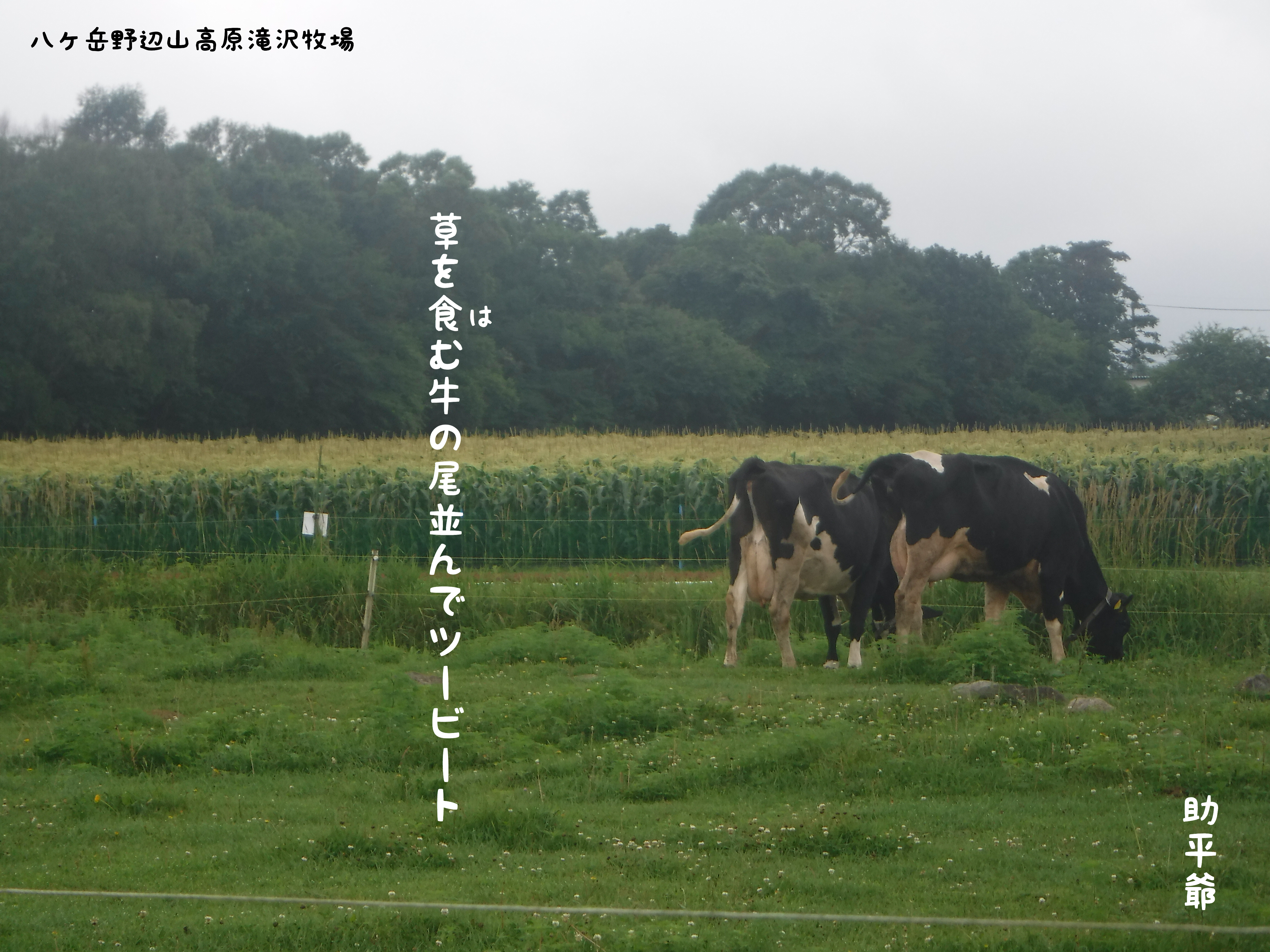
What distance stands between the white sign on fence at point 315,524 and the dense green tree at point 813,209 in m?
74.3

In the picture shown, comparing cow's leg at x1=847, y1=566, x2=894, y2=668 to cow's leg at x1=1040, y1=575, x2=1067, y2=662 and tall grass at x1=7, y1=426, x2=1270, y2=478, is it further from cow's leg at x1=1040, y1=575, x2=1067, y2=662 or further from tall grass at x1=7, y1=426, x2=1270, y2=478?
tall grass at x1=7, y1=426, x2=1270, y2=478

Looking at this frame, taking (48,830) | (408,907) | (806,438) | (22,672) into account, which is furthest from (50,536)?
(806,438)

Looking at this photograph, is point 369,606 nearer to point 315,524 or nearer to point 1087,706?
point 315,524

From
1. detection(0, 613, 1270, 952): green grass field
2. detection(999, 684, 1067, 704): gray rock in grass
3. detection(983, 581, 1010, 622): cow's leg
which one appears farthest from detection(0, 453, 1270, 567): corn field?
detection(999, 684, 1067, 704): gray rock in grass

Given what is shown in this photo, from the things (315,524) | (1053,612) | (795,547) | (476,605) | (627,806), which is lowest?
(627,806)

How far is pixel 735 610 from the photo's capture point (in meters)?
11.9

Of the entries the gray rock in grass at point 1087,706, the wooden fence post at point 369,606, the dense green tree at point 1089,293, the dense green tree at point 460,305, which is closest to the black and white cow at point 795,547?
the gray rock in grass at point 1087,706

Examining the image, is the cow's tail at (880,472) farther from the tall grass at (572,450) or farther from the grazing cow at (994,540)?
the tall grass at (572,450)

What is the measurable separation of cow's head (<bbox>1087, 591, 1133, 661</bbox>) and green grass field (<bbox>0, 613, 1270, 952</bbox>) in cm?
123

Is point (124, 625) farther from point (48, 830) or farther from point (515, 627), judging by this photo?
point (48, 830)

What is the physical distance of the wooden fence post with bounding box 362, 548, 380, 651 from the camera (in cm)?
1370

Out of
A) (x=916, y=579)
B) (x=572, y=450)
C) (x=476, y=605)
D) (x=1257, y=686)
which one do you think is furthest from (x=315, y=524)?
(x=572, y=450)

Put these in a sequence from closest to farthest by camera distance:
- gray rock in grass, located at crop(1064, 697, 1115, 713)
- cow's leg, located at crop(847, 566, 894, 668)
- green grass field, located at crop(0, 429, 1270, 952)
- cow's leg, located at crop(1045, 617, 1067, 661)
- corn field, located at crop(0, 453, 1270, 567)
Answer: green grass field, located at crop(0, 429, 1270, 952), gray rock in grass, located at crop(1064, 697, 1115, 713), cow's leg, located at crop(847, 566, 894, 668), cow's leg, located at crop(1045, 617, 1067, 661), corn field, located at crop(0, 453, 1270, 567)

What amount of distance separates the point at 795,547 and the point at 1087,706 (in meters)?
3.67
